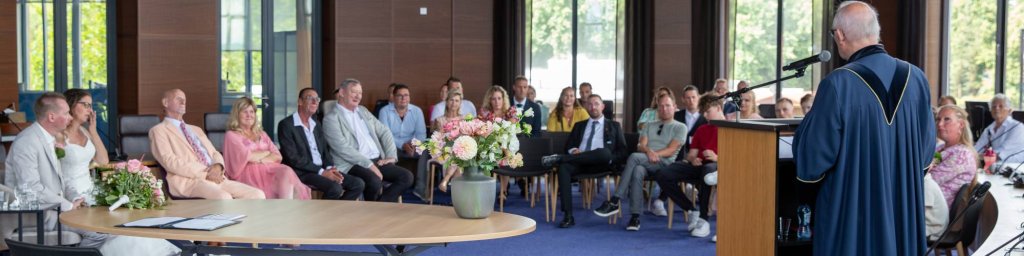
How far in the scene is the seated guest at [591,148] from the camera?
8.58 m

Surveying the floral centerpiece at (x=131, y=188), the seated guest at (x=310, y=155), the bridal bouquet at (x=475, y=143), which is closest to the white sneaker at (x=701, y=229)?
the seated guest at (x=310, y=155)

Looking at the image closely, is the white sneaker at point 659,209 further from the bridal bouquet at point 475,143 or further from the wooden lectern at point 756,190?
the bridal bouquet at point 475,143

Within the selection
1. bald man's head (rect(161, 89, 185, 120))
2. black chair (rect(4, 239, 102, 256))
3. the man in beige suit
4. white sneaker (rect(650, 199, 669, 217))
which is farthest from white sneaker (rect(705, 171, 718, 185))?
black chair (rect(4, 239, 102, 256))

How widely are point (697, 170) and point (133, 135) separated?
13.1 feet

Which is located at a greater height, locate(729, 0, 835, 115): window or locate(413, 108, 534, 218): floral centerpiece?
locate(729, 0, 835, 115): window

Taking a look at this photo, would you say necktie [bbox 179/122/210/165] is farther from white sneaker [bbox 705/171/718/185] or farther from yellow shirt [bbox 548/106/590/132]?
yellow shirt [bbox 548/106/590/132]

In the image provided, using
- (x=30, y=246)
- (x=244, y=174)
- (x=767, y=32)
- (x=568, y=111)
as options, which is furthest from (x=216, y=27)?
(x=30, y=246)

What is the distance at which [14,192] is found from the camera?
16.1ft

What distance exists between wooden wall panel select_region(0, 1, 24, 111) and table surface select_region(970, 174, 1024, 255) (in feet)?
25.1

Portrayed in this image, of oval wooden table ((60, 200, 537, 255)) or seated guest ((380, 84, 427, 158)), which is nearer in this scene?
oval wooden table ((60, 200, 537, 255))

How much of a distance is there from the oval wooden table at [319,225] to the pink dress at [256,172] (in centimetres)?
234

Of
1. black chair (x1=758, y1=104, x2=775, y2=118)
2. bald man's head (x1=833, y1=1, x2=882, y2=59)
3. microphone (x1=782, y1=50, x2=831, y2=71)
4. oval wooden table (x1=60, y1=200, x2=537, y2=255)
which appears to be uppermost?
bald man's head (x1=833, y1=1, x2=882, y2=59)

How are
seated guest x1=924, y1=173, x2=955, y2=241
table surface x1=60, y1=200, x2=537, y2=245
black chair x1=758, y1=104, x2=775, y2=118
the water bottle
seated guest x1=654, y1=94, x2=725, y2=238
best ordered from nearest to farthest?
1. table surface x1=60, y1=200, x2=537, y2=245
2. the water bottle
3. seated guest x1=924, y1=173, x2=955, y2=241
4. seated guest x1=654, y1=94, x2=725, y2=238
5. black chair x1=758, y1=104, x2=775, y2=118

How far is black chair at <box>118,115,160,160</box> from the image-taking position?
8.21 m
